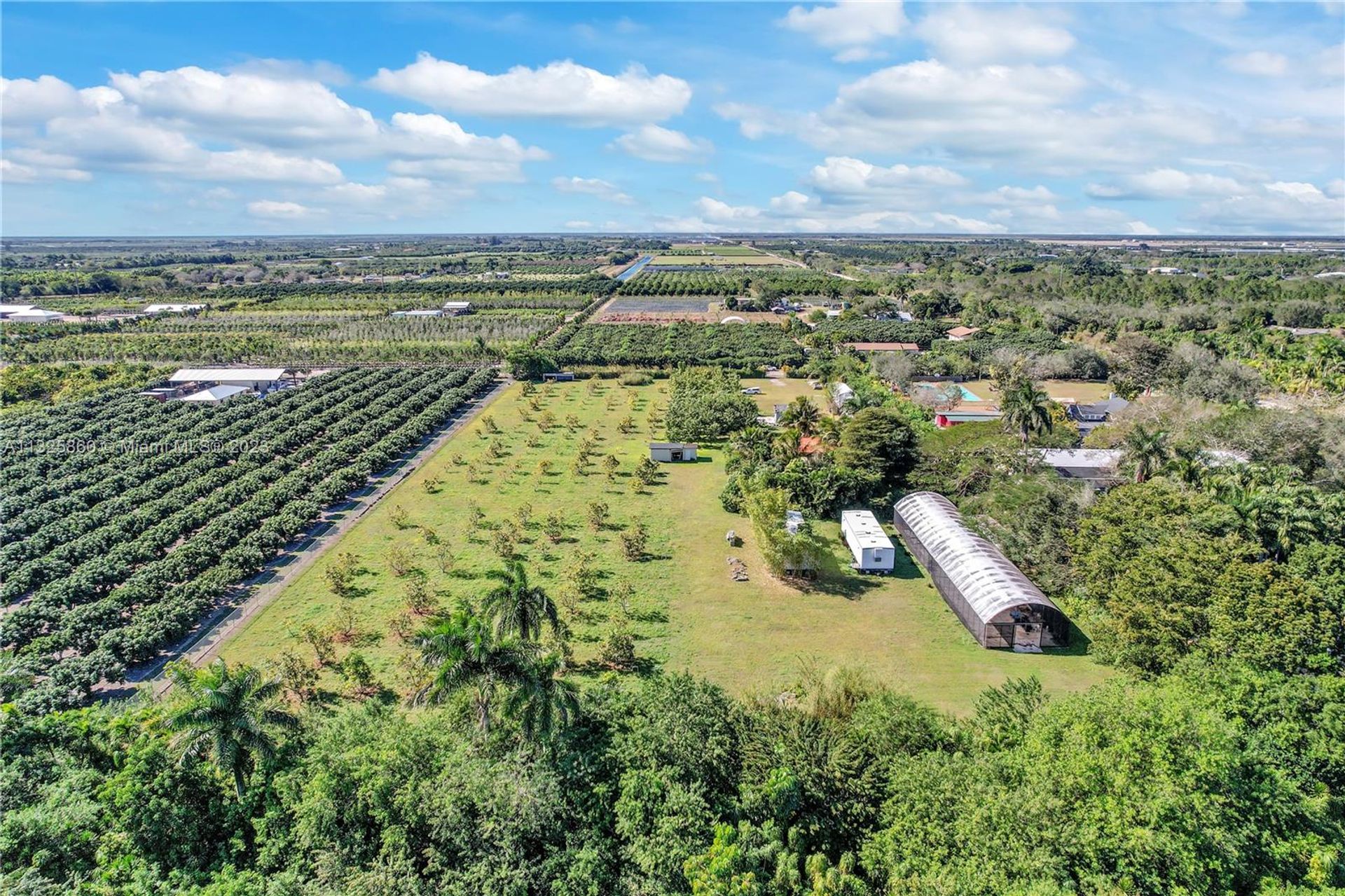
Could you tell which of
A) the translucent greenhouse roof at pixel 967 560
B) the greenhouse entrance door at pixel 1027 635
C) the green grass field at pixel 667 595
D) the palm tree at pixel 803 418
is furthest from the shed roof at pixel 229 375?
the greenhouse entrance door at pixel 1027 635

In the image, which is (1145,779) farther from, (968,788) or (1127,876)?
(968,788)

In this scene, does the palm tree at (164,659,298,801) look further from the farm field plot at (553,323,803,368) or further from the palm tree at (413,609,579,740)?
the farm field plot at (553,323,803,368)

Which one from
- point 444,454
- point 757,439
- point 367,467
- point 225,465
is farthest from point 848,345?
point 225,465

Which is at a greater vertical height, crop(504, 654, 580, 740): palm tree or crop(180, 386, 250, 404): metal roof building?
crop(180, 386, 250, 404): metal roof building

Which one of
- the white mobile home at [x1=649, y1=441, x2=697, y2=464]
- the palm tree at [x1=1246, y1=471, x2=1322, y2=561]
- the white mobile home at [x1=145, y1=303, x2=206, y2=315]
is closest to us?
the palm tree at [x1=1246, y1=471, x2=1322, y2=561]

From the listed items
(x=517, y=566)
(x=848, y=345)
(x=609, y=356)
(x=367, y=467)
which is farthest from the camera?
(x=848, y=345)

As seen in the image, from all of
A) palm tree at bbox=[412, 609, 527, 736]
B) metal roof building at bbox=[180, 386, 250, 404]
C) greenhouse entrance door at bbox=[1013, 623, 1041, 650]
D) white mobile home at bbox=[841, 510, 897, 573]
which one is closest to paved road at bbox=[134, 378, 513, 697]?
palm tree at bbox=[412, 609, 527, 736]
